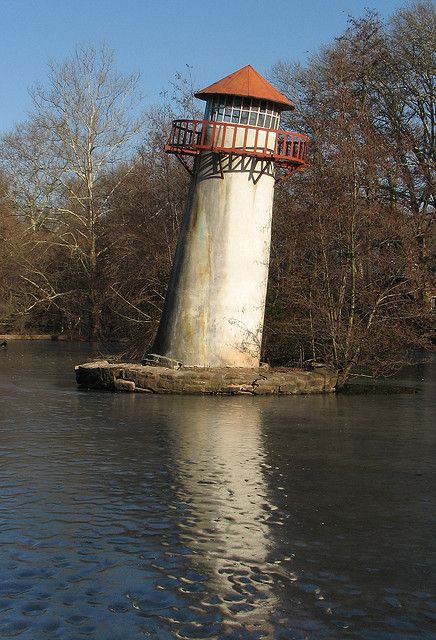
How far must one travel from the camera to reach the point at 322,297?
2900cm

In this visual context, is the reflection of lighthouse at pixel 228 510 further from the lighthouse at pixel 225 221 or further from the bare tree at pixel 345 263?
the bare tree at pixel 345 263

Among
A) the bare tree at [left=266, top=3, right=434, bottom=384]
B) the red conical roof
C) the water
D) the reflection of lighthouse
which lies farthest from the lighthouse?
the reflection of lighthouse

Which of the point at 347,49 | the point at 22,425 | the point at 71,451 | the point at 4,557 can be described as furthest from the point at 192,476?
the point at 347,49

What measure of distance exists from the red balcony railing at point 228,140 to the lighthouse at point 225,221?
0.02 m

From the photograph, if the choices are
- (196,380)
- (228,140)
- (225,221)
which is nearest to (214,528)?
(196,380)

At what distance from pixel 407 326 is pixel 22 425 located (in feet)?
45.2

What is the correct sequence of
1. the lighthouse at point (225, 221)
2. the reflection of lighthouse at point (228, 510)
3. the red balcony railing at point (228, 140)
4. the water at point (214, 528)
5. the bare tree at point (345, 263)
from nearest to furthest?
the water at point (214, 528) → the reflection of lighthouse at point (228, 510) → the red balcony railing at point (228, 140) → the lighthouse at point (225, 221) → the bare tree at point (345, 263)

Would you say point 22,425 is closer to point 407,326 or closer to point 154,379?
point 154,379

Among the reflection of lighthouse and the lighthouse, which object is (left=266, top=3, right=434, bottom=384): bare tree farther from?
the reflection of lighthouse

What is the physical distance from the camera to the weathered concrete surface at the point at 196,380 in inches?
977

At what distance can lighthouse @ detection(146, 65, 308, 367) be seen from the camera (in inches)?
1011

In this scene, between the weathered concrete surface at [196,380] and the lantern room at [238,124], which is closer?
the weathered concrete surface at [196,380]

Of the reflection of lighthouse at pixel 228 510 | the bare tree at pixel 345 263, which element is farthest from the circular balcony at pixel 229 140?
the reflection of lighthouse at pixel 228 510

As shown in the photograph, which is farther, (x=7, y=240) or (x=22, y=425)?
(x=7, y=240)
